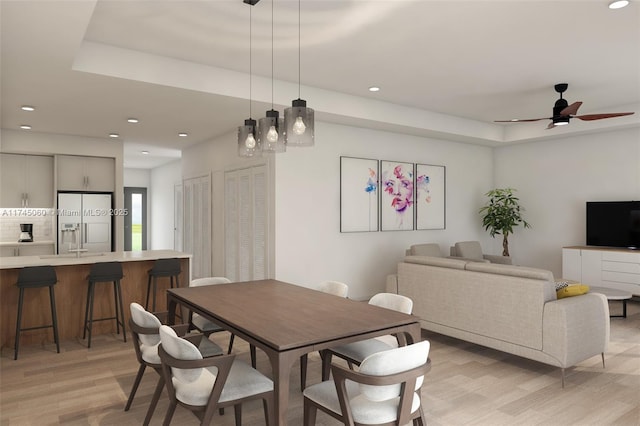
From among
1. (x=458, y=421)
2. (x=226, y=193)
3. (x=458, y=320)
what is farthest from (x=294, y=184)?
(x=458, y=421)

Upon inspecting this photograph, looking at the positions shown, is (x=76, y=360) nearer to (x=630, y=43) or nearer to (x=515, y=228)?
(x=630, y=43)

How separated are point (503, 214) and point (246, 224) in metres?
4.50

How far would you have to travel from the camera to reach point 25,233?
7.11m

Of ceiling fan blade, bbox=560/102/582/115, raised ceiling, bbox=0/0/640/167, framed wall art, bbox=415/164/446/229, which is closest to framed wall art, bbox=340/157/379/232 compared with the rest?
raised ceiling, bbox=0/0/640/167

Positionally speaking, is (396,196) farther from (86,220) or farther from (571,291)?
(86,220)

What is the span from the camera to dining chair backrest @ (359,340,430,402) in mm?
1939

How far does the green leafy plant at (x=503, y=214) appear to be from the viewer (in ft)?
25.0

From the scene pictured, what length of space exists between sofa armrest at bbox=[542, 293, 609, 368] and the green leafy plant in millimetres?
4108

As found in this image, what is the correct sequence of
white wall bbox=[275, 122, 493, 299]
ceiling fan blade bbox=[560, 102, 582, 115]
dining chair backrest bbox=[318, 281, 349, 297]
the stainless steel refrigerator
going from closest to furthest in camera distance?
dining chair backrest bbox=[318, 281, 349, 297] < ceiling fan blade bbox=[560, 102, 582, 115] < white wall bbox=[275, 122, 493, 299] < the stainless steel refrigerator

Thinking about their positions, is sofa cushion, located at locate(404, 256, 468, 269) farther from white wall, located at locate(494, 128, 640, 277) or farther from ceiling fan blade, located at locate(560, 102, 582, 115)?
white wall, located at locate(494, 128, 640, 277)

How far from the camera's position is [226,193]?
6.98 m

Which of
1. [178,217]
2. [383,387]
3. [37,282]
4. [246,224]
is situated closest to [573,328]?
[383,387]

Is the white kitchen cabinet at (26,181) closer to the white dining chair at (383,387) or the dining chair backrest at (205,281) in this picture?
the dining chair backrest at (205,281)

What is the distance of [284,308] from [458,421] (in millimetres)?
1367
